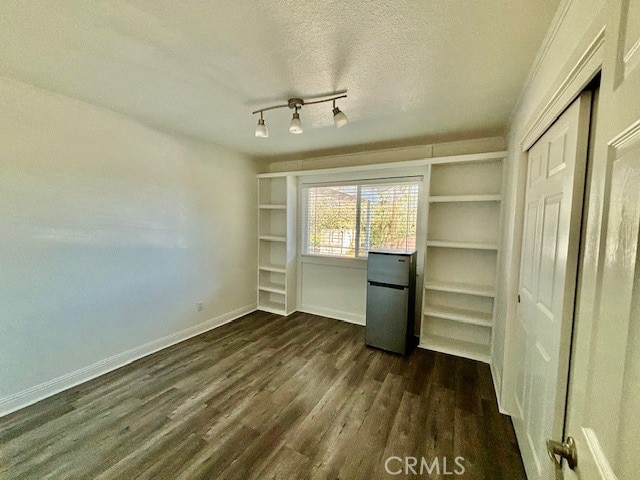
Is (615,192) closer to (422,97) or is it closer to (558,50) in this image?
(558,50)

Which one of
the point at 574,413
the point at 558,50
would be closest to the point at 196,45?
the point at 558,50

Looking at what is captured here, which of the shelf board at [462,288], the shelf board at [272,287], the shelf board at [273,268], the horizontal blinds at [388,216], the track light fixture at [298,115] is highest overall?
the track light fixture at [298,115]

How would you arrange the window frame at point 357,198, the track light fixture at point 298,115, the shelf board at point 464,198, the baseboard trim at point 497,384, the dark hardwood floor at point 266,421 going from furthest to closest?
the window frame at point 357,198 → the shelf board at point 464,198 → the baseboard trim at point 497,384 → the track light fixture at point 298,115 → the dark hardwood floor at point 266,421

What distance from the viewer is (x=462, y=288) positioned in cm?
288

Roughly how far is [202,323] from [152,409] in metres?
1.45

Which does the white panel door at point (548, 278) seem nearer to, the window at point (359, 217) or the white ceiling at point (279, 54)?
the white ceiling at point (279, 54)

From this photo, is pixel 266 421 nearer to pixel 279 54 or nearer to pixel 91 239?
pixel 91 239

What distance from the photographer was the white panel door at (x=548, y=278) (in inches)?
42.3

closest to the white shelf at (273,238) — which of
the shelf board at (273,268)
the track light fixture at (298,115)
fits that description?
the shelf board at (273,268)

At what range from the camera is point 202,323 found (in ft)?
11.3

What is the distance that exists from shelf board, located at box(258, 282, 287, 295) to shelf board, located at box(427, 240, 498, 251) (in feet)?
7.50

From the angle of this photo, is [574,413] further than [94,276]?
No

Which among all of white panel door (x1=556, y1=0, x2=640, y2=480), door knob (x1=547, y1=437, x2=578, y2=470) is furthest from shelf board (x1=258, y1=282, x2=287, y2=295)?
white panel door (x1=556, y1=0, x2=640, y2=480)

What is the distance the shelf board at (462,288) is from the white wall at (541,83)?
210 millimetres
